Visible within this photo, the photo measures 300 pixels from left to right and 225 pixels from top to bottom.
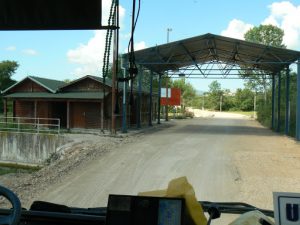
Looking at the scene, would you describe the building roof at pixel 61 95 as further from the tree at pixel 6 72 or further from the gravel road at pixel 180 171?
the tree at pixel 6 72

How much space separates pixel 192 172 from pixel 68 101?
62.5 ft

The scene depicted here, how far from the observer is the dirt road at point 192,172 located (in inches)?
444

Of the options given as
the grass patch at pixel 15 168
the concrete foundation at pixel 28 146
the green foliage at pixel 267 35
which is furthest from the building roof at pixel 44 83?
the green foliage at pixel 267 35

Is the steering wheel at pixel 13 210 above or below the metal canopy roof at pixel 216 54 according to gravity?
below

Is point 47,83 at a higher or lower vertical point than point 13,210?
higher

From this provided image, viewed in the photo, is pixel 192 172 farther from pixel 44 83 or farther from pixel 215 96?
pixel 215 96

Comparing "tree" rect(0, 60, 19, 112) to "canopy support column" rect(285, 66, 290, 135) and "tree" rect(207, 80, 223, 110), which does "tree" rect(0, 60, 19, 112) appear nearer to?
"canopy support column" rect(285, 66, 290, 135)

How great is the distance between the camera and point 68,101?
31.8m

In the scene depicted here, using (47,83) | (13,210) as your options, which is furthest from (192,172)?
(47,83)

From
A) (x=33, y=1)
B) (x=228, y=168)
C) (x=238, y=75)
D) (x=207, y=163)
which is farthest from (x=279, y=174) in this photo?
(x=238, y=75)

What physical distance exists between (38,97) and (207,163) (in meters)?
19.9

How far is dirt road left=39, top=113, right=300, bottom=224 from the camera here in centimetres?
1128

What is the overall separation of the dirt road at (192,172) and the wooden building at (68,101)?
34.0 feet

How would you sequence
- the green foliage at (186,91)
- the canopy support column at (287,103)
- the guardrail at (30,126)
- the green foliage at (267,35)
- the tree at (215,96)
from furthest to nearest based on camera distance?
the tree at (215,96), the green foliage at (186,91), the green foliage at (267,35), the canopy support column at (287,103), the guardrail at (30,126)
